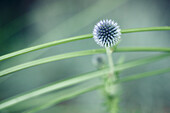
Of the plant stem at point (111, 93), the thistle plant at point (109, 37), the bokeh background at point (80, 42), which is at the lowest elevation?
the plant stem at point (111, 93)

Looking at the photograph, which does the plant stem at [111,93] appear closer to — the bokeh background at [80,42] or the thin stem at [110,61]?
the thin stem at [110,61]

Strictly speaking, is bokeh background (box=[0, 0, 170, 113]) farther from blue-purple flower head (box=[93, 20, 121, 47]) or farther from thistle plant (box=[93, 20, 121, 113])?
blue-purple flower head (box=[93, 20, 121, 47])

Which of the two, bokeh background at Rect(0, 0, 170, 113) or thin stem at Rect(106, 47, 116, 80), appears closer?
thin stem at Rect(106, 47, 116, 80)

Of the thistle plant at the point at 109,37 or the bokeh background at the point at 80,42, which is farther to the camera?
the bokeh background at the point at 80,42

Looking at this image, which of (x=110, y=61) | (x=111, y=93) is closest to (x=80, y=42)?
(x=111, y=93)

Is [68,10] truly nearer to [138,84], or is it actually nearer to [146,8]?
[146,8]

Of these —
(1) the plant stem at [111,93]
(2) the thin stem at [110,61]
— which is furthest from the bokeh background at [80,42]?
(2) the thin stem at [110,61]

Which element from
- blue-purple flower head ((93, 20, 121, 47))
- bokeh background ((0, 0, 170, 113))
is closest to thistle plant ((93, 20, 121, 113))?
blue-purple flower head ((93, 20, 121, 47))
